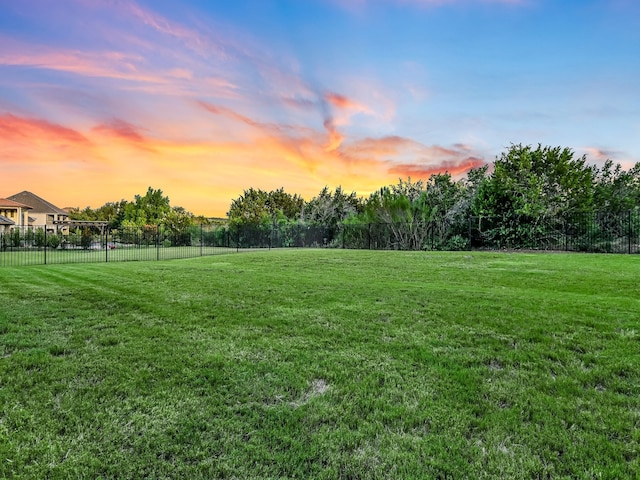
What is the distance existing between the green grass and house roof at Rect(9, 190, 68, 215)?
57.0 m

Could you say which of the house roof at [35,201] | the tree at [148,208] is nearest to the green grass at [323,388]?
the tree at [148,208]

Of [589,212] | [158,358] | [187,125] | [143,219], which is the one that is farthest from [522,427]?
[143,219]

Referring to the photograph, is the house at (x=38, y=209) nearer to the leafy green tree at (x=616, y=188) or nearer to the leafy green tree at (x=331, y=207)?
the leafy green tree at (x=331, y=207)

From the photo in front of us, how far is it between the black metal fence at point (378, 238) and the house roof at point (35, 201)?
1428 inches

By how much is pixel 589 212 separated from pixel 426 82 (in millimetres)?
10051

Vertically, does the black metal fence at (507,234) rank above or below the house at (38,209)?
below

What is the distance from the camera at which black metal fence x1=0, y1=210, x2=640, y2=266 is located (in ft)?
46.8

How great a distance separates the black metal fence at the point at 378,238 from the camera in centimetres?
1427

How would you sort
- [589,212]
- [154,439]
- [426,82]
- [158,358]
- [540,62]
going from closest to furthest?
[154,439] → [158,358] → [540,62] → [426,82] → [589,212]

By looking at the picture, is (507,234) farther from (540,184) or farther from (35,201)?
(35,201)

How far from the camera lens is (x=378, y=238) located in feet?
60.8

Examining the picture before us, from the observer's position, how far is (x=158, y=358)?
3.02 metres

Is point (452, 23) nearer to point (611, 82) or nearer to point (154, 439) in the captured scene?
point (611, 82)

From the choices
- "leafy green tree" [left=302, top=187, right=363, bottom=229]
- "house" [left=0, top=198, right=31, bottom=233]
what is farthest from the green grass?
"house" [left=0, top=198, right=31, bottom=233]
